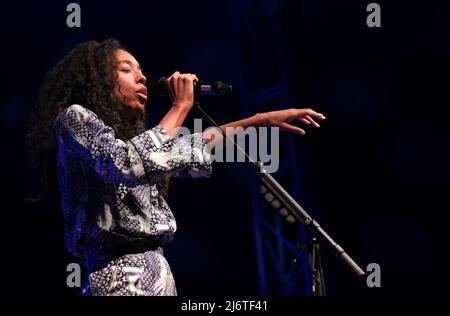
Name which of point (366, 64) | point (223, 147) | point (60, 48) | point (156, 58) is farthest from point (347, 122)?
point (223, 147)

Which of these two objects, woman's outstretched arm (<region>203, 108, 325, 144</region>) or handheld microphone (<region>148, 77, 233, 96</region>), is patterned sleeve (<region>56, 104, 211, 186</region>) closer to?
handheld microphone (<region>148, 77, 233, 96</region>)

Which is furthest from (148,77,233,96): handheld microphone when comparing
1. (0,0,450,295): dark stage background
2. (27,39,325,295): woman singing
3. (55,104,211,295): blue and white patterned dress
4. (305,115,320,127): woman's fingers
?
(0,0,450,295): dark stage background

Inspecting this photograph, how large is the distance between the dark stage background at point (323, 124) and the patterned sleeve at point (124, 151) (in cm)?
261

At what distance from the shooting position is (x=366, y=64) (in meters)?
4.88

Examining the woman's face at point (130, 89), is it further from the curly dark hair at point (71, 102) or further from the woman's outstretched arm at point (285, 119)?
the woman's outstretched arm at point (285, 119)

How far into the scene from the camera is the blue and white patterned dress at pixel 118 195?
1.80 meters

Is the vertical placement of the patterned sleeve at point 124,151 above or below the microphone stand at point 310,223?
above

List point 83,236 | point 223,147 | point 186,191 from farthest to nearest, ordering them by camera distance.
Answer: point 186,191
point 223,147
point 83,236

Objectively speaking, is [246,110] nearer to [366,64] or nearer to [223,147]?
[366,64]

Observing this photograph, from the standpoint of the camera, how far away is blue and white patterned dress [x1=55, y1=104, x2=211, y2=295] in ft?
5.91

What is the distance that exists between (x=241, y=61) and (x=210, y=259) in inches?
60.4

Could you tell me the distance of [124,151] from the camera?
1.80 metres

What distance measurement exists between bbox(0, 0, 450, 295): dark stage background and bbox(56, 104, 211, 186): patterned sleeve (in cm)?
261

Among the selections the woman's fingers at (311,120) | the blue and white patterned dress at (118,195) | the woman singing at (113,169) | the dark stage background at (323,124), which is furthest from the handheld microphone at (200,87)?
the dark stage background at (323,124)
